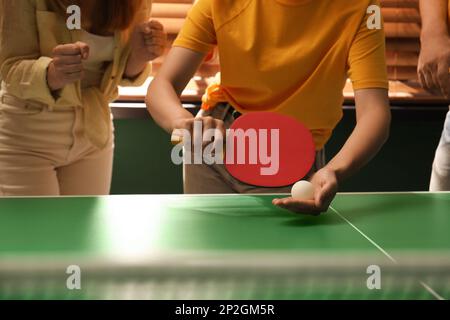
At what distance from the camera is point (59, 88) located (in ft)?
4.52

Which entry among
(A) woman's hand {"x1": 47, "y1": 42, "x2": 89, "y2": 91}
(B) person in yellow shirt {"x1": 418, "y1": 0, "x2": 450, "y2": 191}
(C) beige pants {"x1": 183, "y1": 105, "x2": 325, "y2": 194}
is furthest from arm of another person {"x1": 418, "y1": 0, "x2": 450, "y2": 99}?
(A) woman's hand {"x1": 47, "y1": 42, "x2": 89, "y2": 91}

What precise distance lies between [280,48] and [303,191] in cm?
42

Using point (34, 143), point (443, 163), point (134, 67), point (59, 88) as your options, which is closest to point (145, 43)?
point (134, 67)

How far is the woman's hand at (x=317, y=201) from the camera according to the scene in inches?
38.4

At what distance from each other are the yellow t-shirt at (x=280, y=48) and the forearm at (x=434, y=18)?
116 millimetres

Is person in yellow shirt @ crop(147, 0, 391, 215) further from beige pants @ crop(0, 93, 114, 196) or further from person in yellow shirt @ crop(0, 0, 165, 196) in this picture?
beige pants @ crop(0, 93, 114, 196)

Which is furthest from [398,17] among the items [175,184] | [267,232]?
[267,232]

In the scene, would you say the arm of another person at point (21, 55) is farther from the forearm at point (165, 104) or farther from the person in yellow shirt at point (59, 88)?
the forearm at point (165, 104)

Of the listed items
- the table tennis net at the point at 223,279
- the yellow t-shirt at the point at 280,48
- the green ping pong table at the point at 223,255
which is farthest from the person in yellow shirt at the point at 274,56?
the table tennis net at the point at 223,279

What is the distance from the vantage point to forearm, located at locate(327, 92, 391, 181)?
1118 millimetres

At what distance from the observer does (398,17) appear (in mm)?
2266

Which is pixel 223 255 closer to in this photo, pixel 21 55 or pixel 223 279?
pixel 223 279

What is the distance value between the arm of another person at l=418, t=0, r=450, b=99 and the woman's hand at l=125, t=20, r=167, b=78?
0.53 metres
